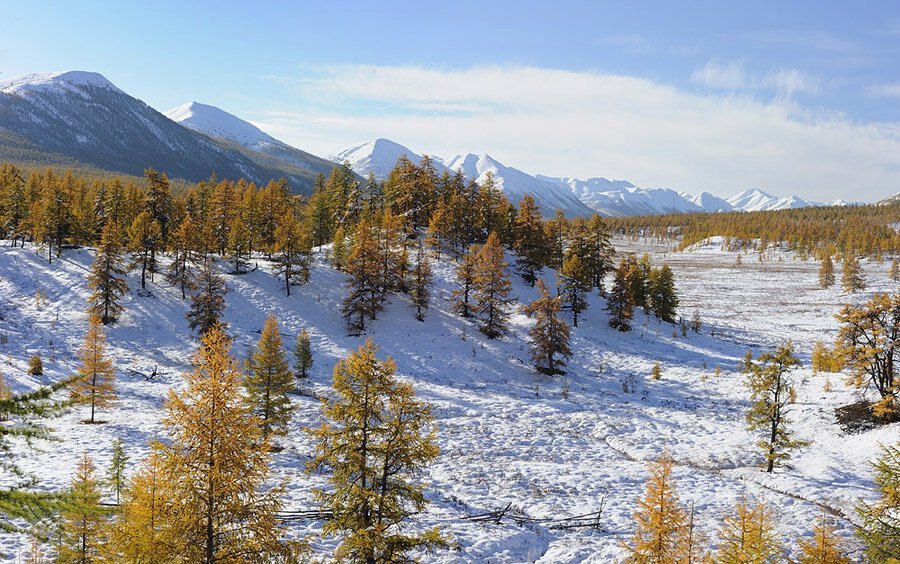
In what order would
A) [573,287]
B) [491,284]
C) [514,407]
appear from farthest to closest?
[573,287] → [491,284] → [514,407]

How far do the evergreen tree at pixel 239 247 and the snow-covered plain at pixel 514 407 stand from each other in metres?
1.90

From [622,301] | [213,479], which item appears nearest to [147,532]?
[213,479]

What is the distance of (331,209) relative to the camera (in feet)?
257

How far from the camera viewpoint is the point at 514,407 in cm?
3738

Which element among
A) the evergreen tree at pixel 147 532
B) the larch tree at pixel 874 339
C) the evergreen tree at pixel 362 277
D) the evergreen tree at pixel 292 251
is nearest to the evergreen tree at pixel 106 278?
the evergreen tree at pixel 292 251

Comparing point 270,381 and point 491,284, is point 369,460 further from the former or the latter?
point 491,284

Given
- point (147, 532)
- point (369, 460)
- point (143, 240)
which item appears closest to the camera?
point (147, 532)

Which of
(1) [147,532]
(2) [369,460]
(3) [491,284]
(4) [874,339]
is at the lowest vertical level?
(1) [147,532]

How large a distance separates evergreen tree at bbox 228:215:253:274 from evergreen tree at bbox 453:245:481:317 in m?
→ 27.2

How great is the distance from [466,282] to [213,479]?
45.3 m

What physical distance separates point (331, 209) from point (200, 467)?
7124cm

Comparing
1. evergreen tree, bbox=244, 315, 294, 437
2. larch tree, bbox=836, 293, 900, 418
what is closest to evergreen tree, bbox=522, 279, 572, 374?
larch tree, bbox=836, 293, 900, 418

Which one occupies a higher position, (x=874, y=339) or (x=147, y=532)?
(x=874, y=339)

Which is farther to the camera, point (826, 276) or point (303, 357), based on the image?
point (826, 276)
